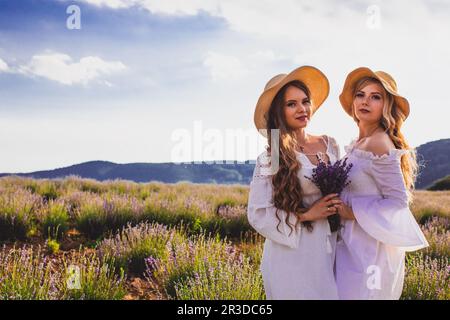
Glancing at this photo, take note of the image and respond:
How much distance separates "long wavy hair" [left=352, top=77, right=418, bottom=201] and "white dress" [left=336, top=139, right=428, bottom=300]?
0.24m

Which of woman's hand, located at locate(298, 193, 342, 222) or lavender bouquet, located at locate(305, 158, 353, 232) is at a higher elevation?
lavender bouquet, located at locate(305, 158, 353, 232)

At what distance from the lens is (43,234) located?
655 centimetres

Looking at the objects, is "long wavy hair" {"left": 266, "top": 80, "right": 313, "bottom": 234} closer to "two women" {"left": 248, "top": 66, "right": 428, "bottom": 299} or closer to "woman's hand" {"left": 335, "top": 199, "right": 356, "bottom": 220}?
"two women" {"left": 248, "top": 66, "right": 428, "bottom": 299}

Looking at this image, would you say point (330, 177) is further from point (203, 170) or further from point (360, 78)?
point (203, 170)

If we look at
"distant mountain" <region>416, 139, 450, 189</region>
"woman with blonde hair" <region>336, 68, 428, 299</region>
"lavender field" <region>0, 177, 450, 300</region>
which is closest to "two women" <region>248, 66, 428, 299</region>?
"woman with blonde hair" <region>336, 68, 428, 299</region>

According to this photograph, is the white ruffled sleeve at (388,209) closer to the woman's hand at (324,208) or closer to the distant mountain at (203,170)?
the woman's hand at (324,208)

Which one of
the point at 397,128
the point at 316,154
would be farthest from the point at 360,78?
the point at 316,154

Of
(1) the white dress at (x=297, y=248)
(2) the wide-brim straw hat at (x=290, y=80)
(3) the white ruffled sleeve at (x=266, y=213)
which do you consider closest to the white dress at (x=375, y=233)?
(1) the white dress at (x=297, y=248)

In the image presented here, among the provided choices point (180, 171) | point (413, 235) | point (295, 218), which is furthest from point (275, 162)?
point (180, 171)

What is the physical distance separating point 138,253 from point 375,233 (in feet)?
10.2

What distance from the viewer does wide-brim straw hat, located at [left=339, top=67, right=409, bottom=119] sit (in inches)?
130

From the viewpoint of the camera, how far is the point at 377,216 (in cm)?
291

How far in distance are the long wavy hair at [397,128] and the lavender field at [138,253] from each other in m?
1.42

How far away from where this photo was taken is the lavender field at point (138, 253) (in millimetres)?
3848
